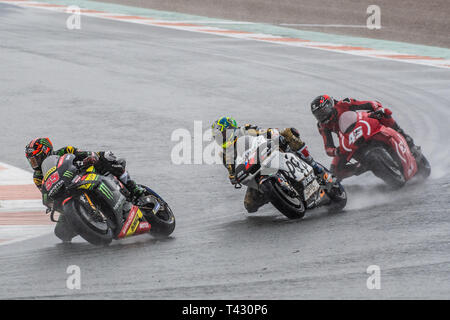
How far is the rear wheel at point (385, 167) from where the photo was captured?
389 inches

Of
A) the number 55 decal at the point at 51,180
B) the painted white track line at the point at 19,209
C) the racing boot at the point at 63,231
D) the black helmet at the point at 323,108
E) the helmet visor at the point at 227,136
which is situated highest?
the black helmet at the point at 323,108

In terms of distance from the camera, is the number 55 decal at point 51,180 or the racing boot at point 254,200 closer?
the number 55 decal at point 51,180

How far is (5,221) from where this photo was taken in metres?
9.89

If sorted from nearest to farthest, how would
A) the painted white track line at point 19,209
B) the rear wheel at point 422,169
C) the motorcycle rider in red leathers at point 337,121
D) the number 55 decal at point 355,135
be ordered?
the painted white track line at point 19,209
the number 55 decal at point 355,135
the motorcycle rider in red leathers at point 337,121
the rear wheel at point 422,169

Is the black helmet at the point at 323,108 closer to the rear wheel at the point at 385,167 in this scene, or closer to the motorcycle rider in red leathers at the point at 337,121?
the motorcycle rider in red leathers at the point at 337,121

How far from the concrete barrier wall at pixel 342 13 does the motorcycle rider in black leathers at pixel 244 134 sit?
12056mm

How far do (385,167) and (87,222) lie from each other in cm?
382

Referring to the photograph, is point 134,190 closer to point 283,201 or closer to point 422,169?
point 283,201

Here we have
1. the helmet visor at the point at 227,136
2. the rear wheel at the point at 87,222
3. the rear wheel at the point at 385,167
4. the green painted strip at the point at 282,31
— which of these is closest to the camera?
the rear wheel at the point at 87,222

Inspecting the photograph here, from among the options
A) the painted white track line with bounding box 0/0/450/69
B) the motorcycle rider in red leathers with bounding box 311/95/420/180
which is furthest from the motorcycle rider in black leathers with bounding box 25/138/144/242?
the painted white track line with bounding box 0/0/450/69

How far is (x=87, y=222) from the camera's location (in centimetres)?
799

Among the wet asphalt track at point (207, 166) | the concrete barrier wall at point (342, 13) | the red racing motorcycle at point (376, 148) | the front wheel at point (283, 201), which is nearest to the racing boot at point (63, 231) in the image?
the wet asphalt track at point (207, 166)
